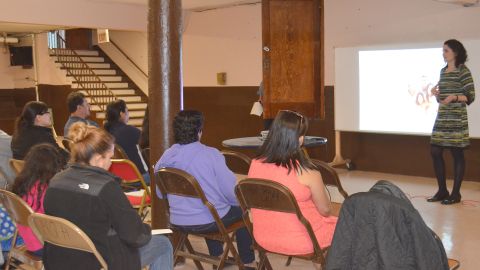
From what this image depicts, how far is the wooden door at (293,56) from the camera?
583 cm

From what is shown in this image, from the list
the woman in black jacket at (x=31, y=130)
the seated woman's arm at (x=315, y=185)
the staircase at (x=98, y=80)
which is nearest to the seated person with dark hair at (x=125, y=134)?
the woman in black jacket at (x=31, y=130)

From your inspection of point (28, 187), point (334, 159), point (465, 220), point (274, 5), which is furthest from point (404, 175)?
point (28, 187)

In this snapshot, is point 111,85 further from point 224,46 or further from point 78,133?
point 78,133

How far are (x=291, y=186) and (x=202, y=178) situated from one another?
27.9 inches

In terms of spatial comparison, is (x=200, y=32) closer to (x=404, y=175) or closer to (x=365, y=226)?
(x=404, y=175)

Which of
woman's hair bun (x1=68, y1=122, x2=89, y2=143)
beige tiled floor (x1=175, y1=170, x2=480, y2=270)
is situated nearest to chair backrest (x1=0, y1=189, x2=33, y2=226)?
woman's hair bun (x1=68, y1=122, x2=89, y2=143)

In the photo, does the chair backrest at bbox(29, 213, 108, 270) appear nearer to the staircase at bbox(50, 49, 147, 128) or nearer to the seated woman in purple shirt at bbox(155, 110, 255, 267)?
Answer: the seated woman in purple shirt at bbox(155, 110, 255, 267)

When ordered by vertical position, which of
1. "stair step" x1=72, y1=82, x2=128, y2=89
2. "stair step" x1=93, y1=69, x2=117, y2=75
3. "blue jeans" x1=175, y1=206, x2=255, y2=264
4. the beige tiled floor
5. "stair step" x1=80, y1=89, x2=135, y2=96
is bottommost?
the beige tiled floor

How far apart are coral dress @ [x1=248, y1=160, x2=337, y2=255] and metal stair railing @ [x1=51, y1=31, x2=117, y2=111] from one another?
1012 centimetres

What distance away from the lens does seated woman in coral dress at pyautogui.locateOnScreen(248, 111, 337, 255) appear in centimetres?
282

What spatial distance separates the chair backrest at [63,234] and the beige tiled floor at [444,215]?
158 cm

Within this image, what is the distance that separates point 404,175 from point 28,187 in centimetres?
528

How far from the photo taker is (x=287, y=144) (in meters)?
2.87

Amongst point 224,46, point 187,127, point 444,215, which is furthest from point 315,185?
point 224,46
